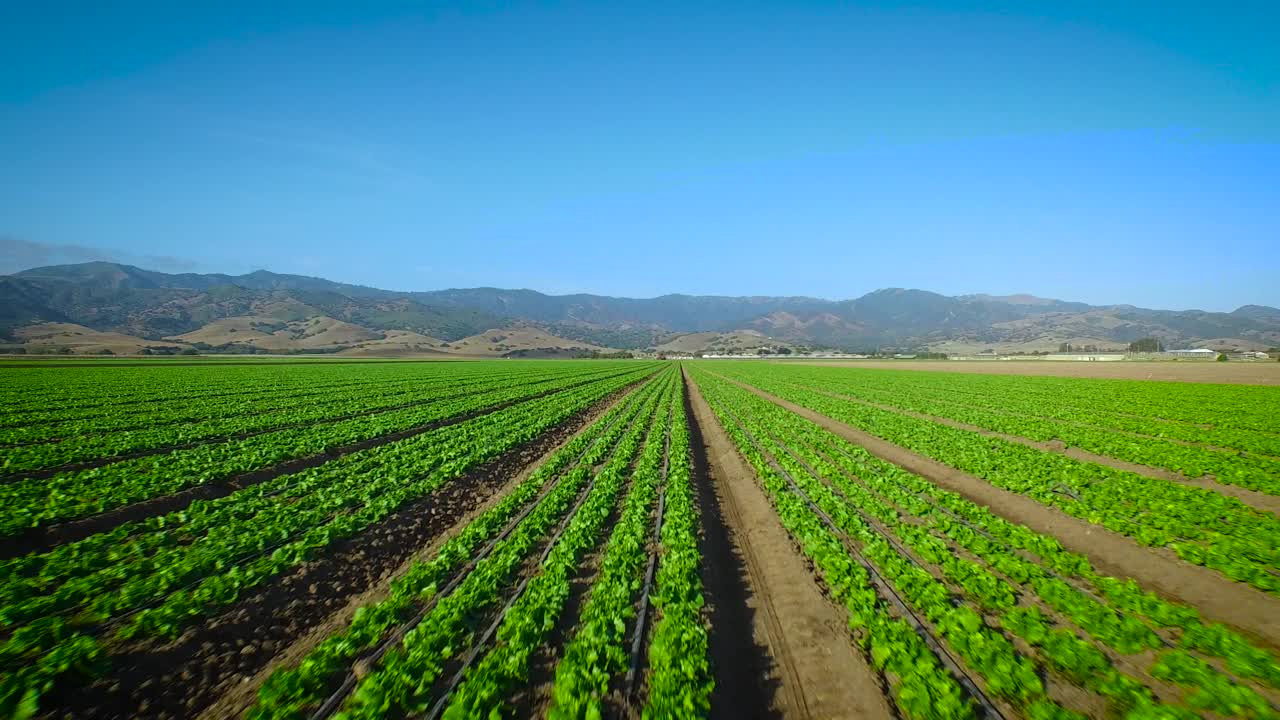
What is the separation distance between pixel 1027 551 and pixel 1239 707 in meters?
4.63

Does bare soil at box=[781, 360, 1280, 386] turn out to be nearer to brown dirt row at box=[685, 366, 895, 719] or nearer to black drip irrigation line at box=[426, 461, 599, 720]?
brown dirt row at box=[685, 366, 895, 719]

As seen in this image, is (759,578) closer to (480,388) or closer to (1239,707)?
(1239,707)

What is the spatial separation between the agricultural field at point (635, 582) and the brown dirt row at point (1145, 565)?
0.06 meters

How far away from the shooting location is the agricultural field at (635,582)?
6117mm

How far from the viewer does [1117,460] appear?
60.0 ft

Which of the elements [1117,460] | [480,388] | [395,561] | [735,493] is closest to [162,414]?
[480,388]

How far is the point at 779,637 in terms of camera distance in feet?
25.1

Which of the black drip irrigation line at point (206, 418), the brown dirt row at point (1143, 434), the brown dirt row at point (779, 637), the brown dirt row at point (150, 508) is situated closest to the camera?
the brown dirt row at point (779, 637)

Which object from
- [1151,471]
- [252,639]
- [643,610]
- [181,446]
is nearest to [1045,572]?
[643,610]

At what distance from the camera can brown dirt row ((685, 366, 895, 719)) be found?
629 centimetres

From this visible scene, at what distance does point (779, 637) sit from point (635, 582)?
99.9 inches

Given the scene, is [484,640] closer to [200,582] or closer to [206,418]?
Result: [200,582]

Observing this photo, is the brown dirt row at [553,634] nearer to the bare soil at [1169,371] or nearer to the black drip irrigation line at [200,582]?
the black drip irrigation line at [200,582]

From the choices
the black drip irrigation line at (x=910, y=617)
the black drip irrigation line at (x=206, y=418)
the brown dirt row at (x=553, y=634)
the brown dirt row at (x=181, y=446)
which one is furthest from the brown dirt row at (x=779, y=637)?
the black drip irrigation line at (x=206, y=418)
